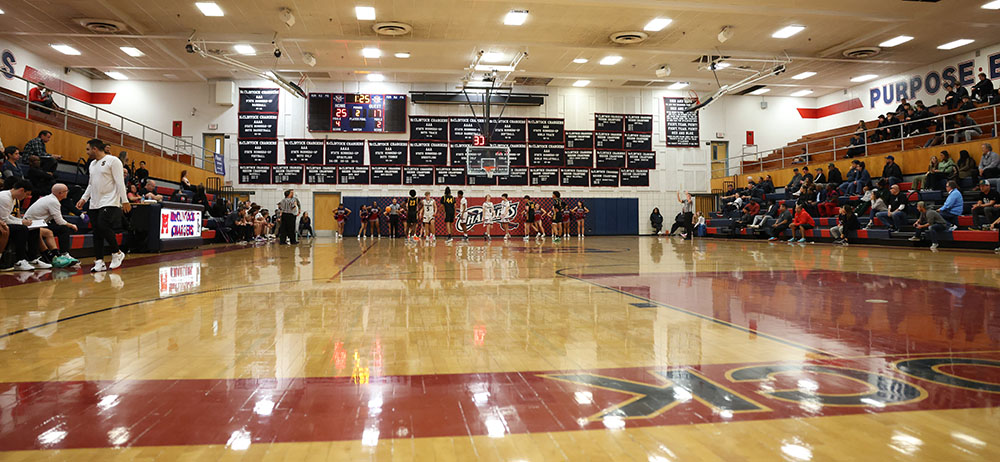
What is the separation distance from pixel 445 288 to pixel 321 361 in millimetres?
2227

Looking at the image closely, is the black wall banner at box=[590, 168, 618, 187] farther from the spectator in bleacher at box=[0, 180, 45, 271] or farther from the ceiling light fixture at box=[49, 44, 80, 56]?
the ceiling light fixture at box=[49, 44, 80, 56]

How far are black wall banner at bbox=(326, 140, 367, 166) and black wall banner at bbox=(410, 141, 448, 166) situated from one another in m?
1.72

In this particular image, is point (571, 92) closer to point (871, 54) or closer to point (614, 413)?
point (871, 54)

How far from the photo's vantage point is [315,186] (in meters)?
18.0

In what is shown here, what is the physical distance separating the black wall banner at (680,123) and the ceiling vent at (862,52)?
521 cm

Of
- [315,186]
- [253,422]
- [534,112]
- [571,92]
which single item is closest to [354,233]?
[315,186]

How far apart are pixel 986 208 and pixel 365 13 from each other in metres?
12.6

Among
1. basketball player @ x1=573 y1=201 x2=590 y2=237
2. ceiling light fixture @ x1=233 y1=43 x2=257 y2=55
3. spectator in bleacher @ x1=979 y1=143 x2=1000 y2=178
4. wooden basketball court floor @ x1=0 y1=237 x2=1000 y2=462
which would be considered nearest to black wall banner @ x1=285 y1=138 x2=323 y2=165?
ceiling light fixture @ x1=233 y1=43 x2=257 y2=55

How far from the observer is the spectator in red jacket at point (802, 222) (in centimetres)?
1257

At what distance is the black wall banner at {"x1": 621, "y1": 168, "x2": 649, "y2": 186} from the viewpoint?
63.5 feet

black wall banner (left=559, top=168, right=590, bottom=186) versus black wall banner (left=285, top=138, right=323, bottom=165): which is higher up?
black wall banner (left=285, top=138, right=323, bottom=165)

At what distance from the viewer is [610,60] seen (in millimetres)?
15992

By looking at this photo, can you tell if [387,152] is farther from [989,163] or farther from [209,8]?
[989,163]

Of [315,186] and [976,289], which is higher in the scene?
[315,186]
